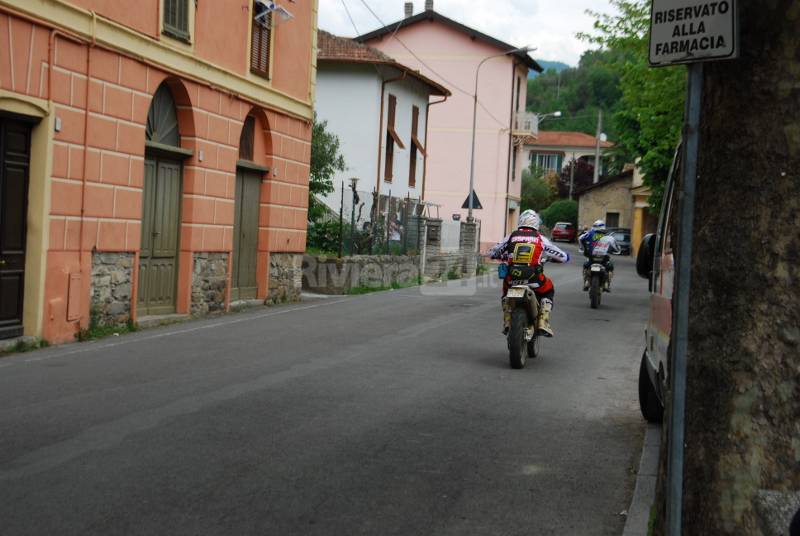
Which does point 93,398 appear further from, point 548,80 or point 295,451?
point 548,80

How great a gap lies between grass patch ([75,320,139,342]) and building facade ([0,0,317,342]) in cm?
10

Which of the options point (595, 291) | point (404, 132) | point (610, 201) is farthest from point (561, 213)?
point (595, 291)

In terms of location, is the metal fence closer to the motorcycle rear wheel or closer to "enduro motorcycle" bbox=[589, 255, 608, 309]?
"enduro motorcycle" bbox=[589, 255, 608, 309]

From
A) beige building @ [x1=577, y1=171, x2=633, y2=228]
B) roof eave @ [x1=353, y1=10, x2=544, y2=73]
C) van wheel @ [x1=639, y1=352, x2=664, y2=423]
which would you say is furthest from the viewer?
beige building @ [x1=577, y1=171, x2=633, y2=228]

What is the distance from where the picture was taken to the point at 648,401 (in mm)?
8016

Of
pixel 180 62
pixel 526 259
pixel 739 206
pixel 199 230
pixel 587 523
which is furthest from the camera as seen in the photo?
pixel 199 230

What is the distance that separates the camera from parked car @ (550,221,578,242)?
66.9 m

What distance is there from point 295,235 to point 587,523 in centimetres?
1495

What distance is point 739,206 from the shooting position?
4004mm

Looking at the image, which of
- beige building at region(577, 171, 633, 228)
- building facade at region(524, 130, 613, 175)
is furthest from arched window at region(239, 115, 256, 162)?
building facade at region(524, 130, 613, 175)

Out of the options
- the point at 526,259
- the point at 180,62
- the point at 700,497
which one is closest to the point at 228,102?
the point at 180,62

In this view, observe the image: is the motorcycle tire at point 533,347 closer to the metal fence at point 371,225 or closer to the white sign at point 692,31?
the white sign at point 692,31

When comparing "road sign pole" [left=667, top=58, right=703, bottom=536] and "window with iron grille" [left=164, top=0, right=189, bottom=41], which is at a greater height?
"window with iron grille" [left=164, top=0, right=189, bottom=41]

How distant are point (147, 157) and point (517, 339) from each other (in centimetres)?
676
